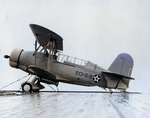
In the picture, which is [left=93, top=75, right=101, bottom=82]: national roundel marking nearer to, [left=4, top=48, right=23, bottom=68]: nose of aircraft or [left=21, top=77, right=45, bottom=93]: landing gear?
[left=21, top=77, right=45, bottom=93]: landing gear

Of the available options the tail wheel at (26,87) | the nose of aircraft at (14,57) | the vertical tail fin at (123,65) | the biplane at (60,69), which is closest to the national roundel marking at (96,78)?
the biplane at (60,69)

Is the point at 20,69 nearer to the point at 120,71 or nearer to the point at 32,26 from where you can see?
the point at 32,26

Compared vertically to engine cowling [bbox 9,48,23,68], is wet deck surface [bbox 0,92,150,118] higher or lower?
lower

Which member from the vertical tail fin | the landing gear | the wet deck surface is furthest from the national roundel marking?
the wet deck surface

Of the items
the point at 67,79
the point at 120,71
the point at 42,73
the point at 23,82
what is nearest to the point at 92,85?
the point at 67,79

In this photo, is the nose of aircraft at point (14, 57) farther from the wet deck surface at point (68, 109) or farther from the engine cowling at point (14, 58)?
the wet deck surface at point (68, 109)

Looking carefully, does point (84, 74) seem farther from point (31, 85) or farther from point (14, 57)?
point (14, 57)
